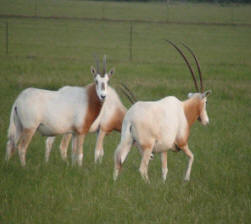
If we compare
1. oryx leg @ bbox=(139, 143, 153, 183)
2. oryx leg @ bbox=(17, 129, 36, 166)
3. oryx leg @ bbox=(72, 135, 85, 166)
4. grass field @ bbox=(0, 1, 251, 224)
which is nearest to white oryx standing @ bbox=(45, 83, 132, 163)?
grass field @ bbox=(0, 1, 251, 224)

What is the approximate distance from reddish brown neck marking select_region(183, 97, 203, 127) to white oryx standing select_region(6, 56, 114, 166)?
1260 millimetres

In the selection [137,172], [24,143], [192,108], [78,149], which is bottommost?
[137,172]

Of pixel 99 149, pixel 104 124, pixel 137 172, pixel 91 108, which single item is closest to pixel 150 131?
pixel 137 172

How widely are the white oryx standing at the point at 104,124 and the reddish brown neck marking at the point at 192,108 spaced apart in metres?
1.36

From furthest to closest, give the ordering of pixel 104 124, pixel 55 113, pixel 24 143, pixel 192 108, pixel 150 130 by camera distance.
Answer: pixel 104 124 → pixel 192 108 → pixel 55 113 → pixel 24 143 → pixel 150 130

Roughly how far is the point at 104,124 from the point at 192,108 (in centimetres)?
164

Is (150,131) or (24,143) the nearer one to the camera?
(150,131)

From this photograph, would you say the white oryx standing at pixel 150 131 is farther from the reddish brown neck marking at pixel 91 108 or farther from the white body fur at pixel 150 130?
the reddish brown neck marking at pixel 91 108

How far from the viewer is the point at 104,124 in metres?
9.44

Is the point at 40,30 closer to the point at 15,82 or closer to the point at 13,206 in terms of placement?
the point at 15,82

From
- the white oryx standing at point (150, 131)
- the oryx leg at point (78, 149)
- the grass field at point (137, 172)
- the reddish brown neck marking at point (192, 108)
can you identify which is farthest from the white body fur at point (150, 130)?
the oryx leg at point (78, 149)

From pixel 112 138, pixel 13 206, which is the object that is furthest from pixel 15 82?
pixel 13 206

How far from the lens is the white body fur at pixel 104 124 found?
9094 millimetres

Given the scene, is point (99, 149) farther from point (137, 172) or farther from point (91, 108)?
point (137, 172)
